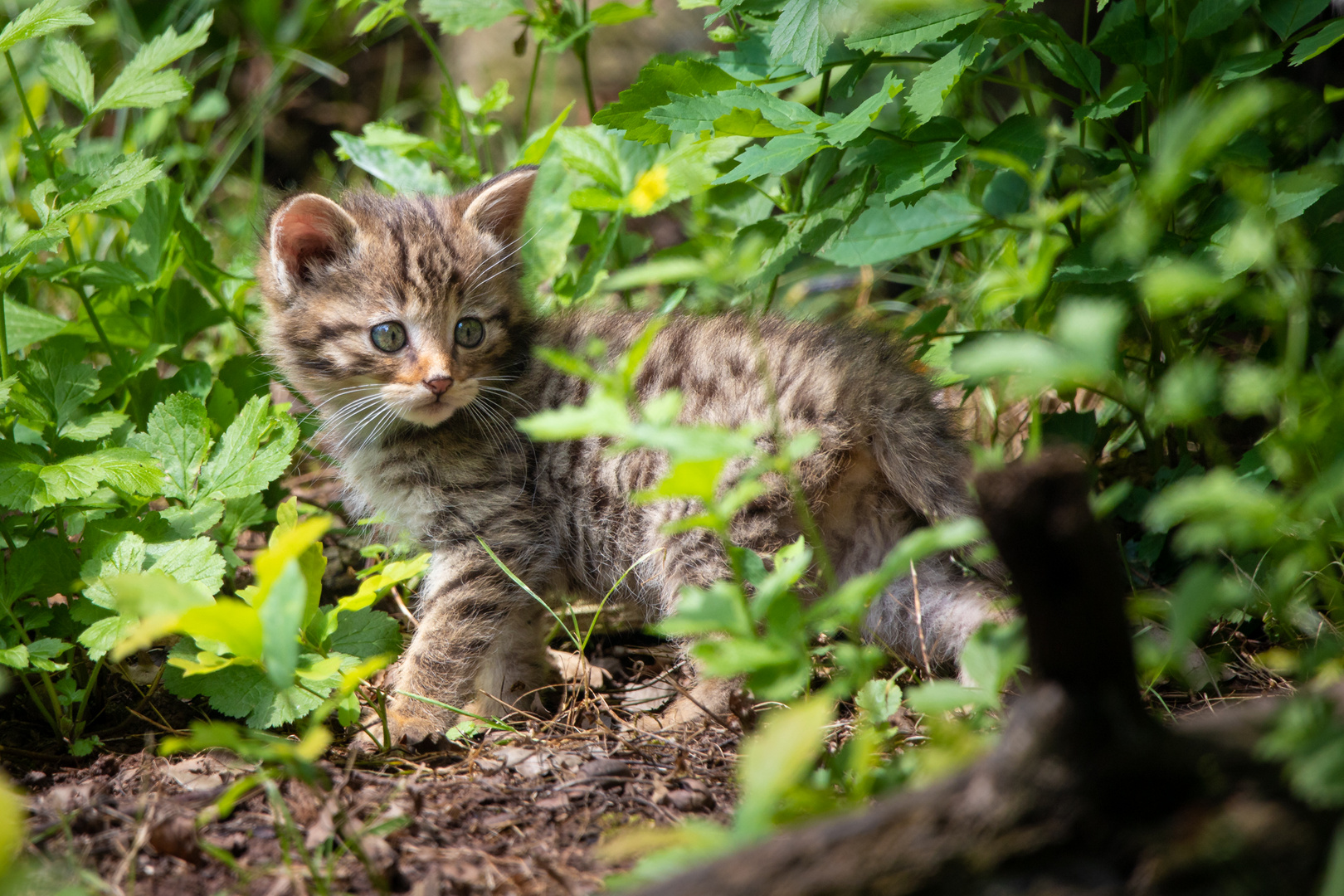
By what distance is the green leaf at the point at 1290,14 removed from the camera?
2.32 m

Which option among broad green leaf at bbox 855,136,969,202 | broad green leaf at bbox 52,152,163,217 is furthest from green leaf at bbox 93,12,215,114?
broad green leaf at bbox 855,136,969,202

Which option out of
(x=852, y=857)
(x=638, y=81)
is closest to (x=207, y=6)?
(x=638, y=81)

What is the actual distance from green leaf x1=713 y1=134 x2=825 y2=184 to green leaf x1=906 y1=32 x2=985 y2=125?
222 mm

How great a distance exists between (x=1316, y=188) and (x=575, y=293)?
6.87ft

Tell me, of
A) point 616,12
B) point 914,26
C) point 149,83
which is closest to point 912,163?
point 914,26

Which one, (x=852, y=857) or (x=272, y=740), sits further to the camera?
(x=272, y=740)

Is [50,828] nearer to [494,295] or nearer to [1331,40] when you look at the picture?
[494,295]

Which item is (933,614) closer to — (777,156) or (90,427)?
(777,156)

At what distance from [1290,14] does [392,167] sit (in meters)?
2.68

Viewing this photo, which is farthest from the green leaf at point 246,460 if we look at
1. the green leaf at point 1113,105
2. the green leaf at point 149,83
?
the green leaf at point 1113,105

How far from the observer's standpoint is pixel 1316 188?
Answer: 85.1 inches

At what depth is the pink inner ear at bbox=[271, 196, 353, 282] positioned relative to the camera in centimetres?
272

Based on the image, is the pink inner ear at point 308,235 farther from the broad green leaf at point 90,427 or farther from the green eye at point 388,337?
the broad green leaf at point 90,427

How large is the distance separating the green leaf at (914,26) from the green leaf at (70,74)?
6.78 feet
